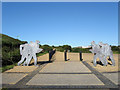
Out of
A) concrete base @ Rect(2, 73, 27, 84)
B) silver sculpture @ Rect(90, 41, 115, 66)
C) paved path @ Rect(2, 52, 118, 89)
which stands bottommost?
concrete base @ Rect(2, 73, 27, 84)

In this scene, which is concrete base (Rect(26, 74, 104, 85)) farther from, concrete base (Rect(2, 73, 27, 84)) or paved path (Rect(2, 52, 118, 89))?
concrete base (Rect(2, 73, 27, 84))

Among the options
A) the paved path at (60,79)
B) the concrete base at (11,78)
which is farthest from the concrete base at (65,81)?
the concrete base at (11,78)

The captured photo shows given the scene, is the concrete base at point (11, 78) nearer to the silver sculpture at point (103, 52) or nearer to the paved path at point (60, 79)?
the paved path at point (60, 79)

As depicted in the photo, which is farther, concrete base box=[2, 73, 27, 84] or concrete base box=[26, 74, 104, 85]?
concrete base box=[2, 73, 27, 84]

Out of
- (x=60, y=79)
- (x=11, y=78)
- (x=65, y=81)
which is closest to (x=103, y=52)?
(x=60, y=79)

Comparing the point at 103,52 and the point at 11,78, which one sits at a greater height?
the point at 103,52

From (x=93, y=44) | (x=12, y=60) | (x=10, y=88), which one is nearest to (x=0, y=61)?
(x=12, y=60)

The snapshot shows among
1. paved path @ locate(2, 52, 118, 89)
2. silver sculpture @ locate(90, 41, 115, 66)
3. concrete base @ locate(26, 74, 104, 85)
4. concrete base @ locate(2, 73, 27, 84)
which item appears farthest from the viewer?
silver sculpture @ locate(90, 41, 115, 66)

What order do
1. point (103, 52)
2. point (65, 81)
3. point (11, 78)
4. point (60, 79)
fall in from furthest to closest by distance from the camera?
point (103, 52)
point (11, 78)
point (60, 79)
point (65, 81)

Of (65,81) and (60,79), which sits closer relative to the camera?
(65,81)

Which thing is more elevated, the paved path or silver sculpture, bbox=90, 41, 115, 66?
silver sculpture, bbox=90, 41, 115, 66

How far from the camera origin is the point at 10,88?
5000mm

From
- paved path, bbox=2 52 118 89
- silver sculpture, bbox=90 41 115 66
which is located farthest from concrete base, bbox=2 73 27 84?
silver sculpture, bbox=90 41 115 66

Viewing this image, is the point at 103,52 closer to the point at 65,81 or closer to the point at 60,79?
the point at 60,79
